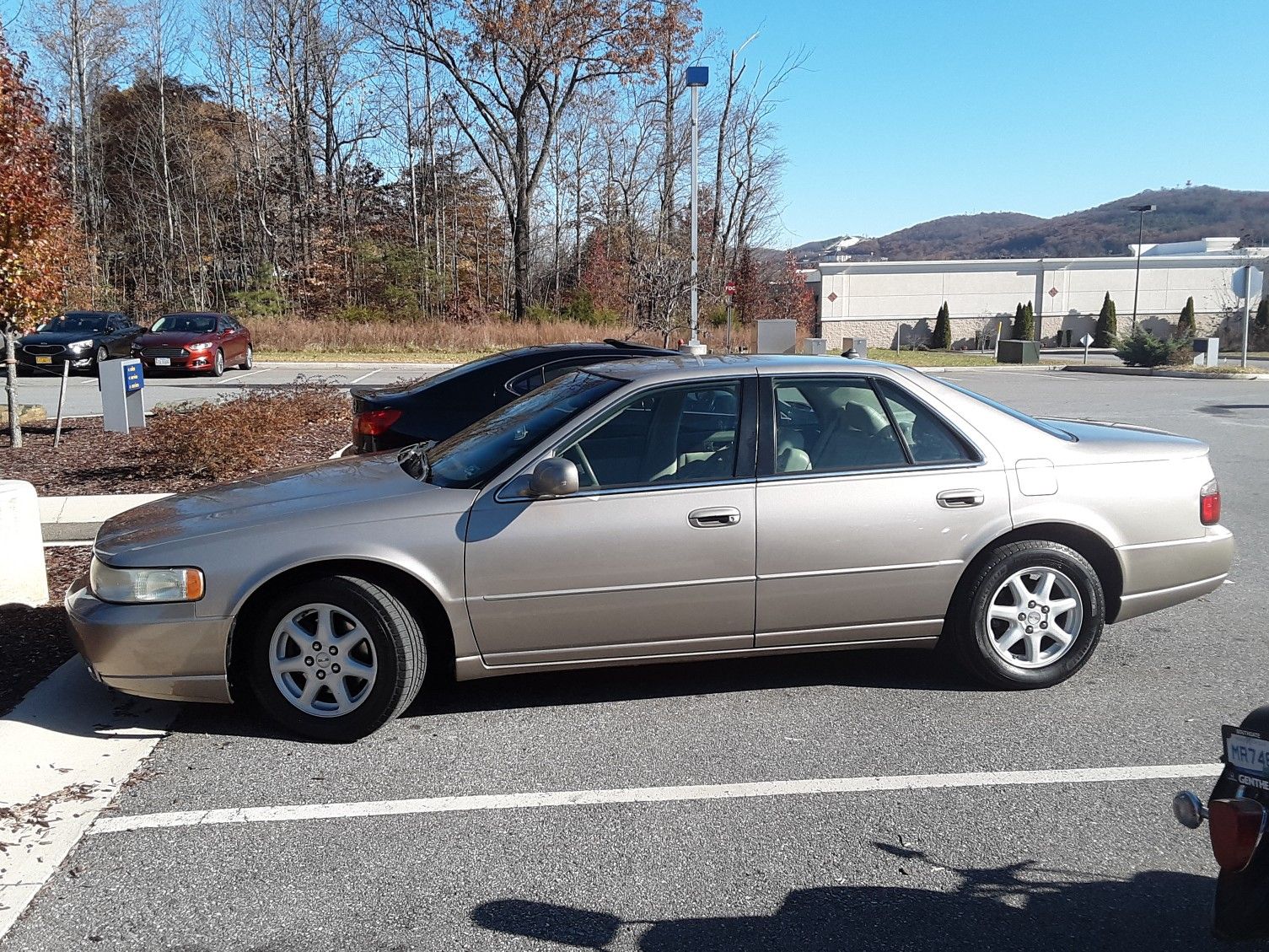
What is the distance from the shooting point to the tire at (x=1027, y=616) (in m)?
4.90

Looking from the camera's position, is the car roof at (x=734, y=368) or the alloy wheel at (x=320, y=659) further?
the car roof at (x=734, y=368)

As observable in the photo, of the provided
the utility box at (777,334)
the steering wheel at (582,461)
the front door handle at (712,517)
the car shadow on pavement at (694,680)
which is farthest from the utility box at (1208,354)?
the steering wheel at (582,461)

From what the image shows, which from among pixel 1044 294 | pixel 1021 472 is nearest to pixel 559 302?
pixel 1044 294

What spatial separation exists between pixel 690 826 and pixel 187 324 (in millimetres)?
25228

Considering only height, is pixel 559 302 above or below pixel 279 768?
above

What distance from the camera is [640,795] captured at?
3.99 meters

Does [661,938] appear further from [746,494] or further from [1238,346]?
[1238,346]

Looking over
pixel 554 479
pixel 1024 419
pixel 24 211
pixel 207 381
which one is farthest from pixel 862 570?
pixel 207 381

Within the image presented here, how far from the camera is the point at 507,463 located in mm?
4656

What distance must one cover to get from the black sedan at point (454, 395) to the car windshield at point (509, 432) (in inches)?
104

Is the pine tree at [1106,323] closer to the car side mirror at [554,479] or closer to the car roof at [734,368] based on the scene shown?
the car roof at [734,368]

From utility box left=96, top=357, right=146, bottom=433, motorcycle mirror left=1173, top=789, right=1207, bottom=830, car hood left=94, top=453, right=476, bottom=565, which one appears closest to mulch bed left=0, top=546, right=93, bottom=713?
car hood left=94, top=453, right=476, bottom=565

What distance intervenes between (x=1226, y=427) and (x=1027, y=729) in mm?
13876

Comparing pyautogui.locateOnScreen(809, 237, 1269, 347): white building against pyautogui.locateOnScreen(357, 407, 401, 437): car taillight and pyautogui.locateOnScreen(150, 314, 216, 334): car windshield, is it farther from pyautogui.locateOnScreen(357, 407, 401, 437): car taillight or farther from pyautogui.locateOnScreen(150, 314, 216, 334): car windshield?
pyautogui.locateOnScreen(357, 407, 401, 437): car taillight
